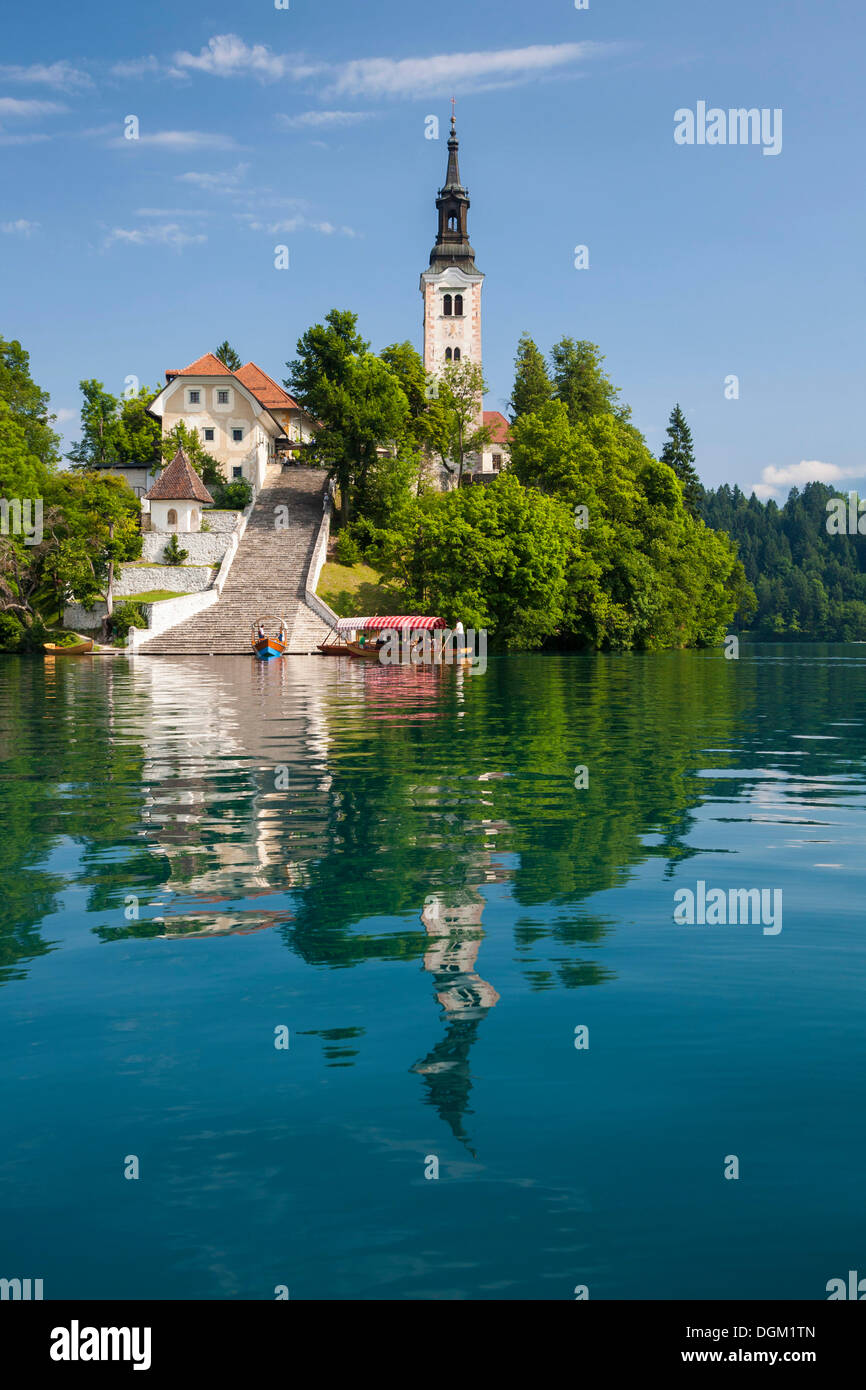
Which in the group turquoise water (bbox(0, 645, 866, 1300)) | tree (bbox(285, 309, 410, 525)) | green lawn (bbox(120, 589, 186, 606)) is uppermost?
tree (bbox(285, 309, 410, 525))

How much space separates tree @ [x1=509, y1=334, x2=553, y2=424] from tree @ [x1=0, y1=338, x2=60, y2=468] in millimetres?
44359

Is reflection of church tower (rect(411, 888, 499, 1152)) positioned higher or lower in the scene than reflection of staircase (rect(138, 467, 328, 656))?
lower

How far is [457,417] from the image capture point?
105188 millimetres

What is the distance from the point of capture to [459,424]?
105 metres

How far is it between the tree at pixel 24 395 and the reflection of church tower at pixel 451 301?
41498 mm

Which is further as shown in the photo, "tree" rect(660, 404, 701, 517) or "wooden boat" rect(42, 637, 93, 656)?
"tree" rect(660, 404, 701, 517)

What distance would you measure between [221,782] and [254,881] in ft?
22.8

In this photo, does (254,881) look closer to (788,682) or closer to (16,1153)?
(16,1153)

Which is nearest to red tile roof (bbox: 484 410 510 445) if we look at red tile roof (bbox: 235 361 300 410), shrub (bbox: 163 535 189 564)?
red tile roof (bbox: 235 361 300 410)

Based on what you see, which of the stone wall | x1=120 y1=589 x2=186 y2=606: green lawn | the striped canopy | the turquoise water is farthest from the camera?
the stone wall

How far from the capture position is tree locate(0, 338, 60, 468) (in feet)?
302

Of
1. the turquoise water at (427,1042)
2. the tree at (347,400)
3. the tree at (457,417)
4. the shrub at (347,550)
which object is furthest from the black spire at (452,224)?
the turquoise water at (427,1042)

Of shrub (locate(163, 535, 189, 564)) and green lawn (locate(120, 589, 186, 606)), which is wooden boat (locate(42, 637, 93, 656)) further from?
shrub (locate(163, 535, 189, 564))

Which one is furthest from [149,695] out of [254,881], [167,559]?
[167,559]
